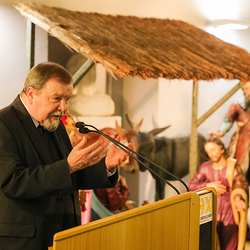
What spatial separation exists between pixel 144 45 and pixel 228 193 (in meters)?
1.70

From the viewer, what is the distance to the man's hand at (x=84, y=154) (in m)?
1.93

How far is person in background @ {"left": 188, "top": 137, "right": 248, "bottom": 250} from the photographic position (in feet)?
15.7

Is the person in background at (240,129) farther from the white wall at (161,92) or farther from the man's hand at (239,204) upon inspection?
the man's hand at (239,204)

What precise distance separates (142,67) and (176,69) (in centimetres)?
41

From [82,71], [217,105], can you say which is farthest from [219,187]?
[82,71]

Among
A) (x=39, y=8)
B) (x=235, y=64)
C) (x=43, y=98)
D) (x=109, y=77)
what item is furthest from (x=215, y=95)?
(x=43, y=98)

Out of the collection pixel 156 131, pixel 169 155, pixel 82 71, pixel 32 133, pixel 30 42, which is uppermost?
pixel 30 42

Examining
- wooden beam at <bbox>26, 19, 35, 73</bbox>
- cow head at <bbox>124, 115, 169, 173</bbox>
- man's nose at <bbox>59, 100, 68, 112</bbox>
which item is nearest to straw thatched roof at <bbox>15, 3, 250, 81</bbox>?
wooden beam at <bbox>26, 19, 35, 73</bbox>

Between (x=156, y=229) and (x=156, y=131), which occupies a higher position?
(x=156, y=131)

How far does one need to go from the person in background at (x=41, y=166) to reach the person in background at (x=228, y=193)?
8.62ft

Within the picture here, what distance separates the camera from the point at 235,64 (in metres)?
4.70

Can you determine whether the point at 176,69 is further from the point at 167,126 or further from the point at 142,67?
the point at 167,126

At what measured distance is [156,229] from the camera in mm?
1793

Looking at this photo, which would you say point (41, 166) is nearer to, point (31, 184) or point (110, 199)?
point (31, 184)
